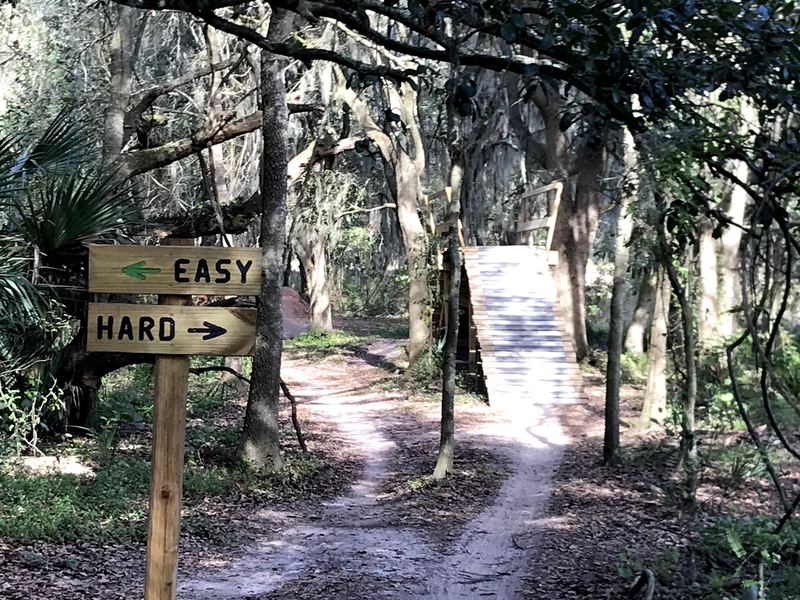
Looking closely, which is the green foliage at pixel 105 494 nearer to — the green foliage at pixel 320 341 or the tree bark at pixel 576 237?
the tree bark at pixel 576 237

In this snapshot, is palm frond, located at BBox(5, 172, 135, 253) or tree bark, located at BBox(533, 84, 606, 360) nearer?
palm frond, located at BBox(5, 172, 135, 253)

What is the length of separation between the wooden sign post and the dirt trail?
6.90ft

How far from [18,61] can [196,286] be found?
44.0 ft

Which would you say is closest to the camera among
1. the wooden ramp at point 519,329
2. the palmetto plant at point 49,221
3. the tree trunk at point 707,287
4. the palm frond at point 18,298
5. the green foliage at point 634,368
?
the palm frond at point 18,298

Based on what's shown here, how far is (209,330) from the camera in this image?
4.02 metres

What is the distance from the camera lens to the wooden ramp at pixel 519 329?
15414 mm

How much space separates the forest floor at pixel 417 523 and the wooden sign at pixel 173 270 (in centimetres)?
272

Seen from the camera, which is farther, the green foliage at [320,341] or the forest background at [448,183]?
the green foliage at [320,341]

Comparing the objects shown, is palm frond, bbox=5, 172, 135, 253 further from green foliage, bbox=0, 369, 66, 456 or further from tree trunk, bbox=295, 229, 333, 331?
tree trunk, bbox=295, 229, 333, 331

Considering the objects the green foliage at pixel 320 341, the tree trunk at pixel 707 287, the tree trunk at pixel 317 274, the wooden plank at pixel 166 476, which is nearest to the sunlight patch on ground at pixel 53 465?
the wooden plank at pixel 166 476

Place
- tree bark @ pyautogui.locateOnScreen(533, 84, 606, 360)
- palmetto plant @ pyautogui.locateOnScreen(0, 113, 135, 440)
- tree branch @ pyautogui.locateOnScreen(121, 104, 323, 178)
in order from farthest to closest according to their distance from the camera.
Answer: tree bark @ pyautogui.locateOnScreen(533, 84, 606, 360)
tree branch @ pyautogui.locateOnScreen(121, 104, 323, 178)
palmetto plant @ pyautogui.locateOnScreen(0, 113, 135, 440)

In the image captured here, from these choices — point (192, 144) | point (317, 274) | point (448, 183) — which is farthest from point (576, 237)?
point (192, 144)

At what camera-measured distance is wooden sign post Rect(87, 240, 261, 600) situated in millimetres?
3967

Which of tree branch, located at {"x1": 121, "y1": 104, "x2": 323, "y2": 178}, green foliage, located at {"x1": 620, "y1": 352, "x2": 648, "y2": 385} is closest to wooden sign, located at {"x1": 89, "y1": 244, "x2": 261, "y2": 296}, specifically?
tree branch, located at {"x1": 121, "y1": 104, "x2": 323, "y2": 178}
